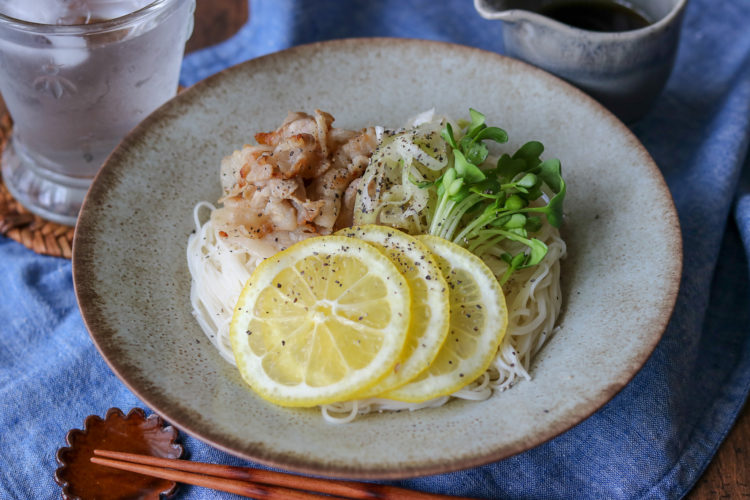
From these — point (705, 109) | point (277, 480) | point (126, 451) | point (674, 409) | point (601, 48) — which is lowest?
point (126, 451)

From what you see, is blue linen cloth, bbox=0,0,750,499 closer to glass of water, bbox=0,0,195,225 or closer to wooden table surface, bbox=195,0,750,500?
wooden table surface, bbox=195,0,750,500

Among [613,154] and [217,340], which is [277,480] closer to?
[217,340]

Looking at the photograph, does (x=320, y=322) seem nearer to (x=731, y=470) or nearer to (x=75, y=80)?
(x=731, y=470)

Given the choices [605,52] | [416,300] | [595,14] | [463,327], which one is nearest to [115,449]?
[416,300]


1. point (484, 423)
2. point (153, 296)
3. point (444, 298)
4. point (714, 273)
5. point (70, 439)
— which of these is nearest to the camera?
point (484, 423)

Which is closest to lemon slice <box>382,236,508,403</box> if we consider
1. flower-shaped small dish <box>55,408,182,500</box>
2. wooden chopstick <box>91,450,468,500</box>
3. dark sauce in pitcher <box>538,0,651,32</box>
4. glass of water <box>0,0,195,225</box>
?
wooden chopstick <box>91,450,468,500</box>

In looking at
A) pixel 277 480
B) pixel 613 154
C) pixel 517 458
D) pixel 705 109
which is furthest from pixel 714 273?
pixel 277 480

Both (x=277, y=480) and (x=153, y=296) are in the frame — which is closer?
Answer: (x=277, y=480)
